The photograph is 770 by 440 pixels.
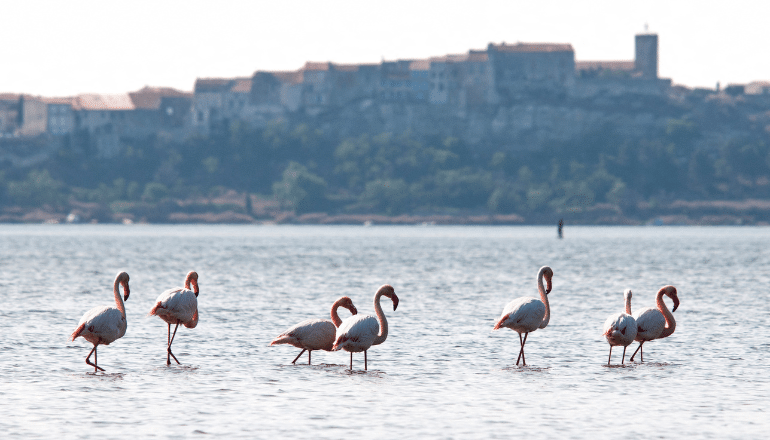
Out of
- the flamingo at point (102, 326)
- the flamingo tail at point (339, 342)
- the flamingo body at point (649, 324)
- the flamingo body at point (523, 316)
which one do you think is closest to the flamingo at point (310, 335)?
the flamingo tail at point (339, 342)

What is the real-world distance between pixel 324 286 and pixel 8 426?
37.5m

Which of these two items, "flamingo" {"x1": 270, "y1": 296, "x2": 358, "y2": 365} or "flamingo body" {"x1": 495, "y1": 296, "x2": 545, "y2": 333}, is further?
"flamingo body" {"x1": 495, "y1": 296, "x2": 545, "y2": 333}

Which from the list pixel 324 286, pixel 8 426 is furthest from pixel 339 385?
pixel 324 286

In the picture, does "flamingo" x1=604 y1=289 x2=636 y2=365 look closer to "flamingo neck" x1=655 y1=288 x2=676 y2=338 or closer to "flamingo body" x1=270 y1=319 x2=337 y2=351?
"flamingo neck" x1=655 y1=288 x2=676 y2=338

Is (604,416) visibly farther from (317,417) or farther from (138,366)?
(138,366)

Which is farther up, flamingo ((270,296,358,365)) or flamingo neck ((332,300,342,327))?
flamingo neck ((332,300,342,327))

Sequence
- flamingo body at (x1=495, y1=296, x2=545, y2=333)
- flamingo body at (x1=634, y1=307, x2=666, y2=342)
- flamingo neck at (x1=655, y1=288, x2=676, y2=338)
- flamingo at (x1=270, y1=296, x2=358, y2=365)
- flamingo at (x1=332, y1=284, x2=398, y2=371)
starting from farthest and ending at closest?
flamingo neck at (x1=655, y1=288, x2=676, y2=338), flamingo body at (x1=634, y1=307, x2=666, y2=342), flamingo body at (x1=495, y1=296, x2=545, y2=333), flamingo at (x1=270, y1=296, x2=358, y2=365), flamingo at (x1=332, y1=284, x2=398, y2=371)

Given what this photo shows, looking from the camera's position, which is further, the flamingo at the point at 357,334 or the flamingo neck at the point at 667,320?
the flamingo neck at the point at 667,320

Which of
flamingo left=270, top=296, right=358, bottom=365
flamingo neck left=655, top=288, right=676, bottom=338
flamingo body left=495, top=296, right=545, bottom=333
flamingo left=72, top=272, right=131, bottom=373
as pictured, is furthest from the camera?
flamingo neck left=655, top=288, right=676, bottom=338

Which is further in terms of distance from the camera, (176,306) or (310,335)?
(176,306)

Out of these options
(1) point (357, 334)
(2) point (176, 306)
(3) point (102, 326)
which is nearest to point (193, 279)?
(2) point (176, 306)

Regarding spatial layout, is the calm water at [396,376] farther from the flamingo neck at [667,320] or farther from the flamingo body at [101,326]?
the flamingo body at [101,326]

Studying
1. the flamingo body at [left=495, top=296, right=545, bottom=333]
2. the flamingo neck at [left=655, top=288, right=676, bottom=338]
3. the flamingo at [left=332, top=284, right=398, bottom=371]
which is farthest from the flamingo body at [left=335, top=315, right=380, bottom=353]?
the flamingo neck at [left=655, top=288, right=676, bottom=338]

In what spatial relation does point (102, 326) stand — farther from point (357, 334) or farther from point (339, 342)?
point (357, 334)
